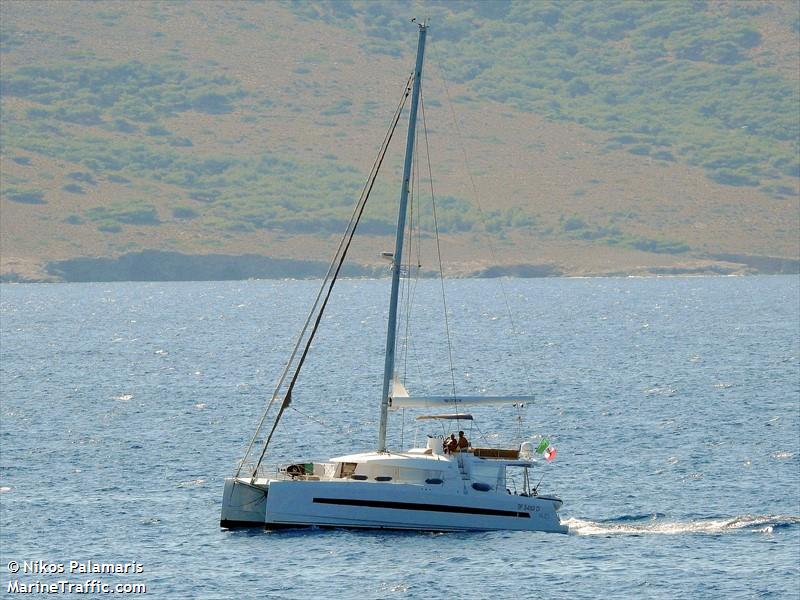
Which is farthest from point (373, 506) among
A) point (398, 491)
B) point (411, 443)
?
point (411, 443)

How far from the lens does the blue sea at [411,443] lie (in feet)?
162

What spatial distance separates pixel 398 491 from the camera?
175 feet

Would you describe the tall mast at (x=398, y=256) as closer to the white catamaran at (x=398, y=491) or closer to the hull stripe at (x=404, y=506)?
the white catamaran at (x=398, y=491)

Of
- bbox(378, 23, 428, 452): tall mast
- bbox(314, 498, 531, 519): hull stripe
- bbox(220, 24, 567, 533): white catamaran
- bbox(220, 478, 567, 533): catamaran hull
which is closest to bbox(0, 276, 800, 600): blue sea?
bbox(220, 478, 567, 533): catamaran hull

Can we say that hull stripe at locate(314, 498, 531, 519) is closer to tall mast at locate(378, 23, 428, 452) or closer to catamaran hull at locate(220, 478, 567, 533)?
catamaran hull at locate(220, 478, 567, 533)

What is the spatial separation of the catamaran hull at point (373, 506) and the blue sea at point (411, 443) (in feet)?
1.59

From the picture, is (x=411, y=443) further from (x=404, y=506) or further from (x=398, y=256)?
(x=404, y=506)

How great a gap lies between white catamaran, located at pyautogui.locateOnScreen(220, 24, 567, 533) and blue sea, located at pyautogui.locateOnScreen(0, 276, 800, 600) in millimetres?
587

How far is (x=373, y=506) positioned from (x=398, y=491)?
38.5 inches

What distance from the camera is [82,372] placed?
11862 centimetres

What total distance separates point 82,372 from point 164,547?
6725cm

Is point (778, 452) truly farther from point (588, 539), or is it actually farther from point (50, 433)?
point (50, 433)

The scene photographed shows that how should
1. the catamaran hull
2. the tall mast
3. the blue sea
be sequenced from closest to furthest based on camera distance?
the blue sea, the catamaran hull, the tall mast

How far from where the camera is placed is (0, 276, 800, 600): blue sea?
49500mm
